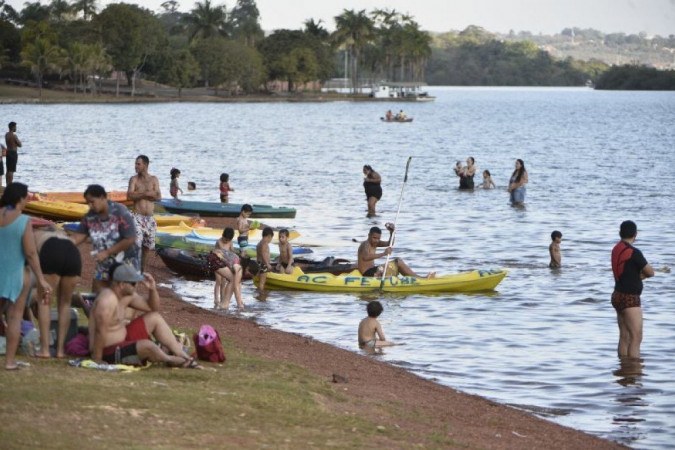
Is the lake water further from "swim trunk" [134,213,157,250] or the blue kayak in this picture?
"swim trunk" [134,213,157,250]

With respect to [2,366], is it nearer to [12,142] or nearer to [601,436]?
[601,436]

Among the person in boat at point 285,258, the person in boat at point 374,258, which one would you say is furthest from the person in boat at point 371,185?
the person in boat at point 285,258

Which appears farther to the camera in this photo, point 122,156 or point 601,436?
point 122,156

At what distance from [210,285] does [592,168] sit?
174 feet

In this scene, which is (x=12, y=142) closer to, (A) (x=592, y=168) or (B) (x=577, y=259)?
(B) (x=577, y=259)

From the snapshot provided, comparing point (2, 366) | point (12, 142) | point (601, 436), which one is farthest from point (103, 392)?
point (12, 142)

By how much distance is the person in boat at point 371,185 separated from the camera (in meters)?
40.7

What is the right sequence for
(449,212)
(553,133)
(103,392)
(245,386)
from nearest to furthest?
(103,392) → (245,386) → (449,212) → (553,133)

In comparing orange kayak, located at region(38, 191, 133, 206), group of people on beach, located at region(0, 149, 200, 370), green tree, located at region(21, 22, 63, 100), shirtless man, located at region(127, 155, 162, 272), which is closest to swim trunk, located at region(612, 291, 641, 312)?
group of people on beach, located at region(0, 149, 200, 370)

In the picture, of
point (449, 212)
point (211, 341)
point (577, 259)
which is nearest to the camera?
point (211, 341)

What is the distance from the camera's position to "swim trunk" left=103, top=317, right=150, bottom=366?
1361cm

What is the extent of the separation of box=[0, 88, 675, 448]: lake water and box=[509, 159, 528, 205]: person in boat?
448 millimetres

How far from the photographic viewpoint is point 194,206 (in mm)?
37531

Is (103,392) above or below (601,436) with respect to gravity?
above
